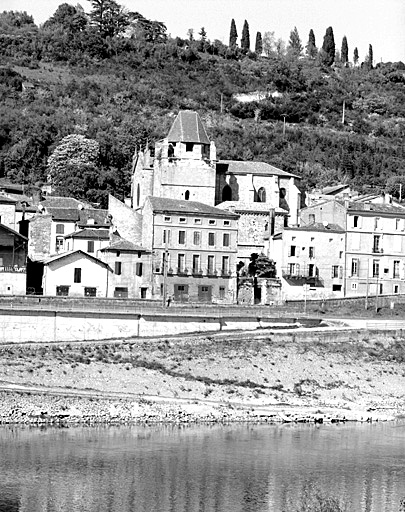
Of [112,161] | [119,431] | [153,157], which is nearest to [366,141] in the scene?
[112,161]

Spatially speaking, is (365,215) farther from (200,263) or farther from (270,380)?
(270,380)

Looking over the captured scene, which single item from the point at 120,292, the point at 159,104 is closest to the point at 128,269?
the point at 120,292

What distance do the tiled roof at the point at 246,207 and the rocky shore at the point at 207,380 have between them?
21495 millimetres

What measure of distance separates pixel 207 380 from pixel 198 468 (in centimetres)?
1352

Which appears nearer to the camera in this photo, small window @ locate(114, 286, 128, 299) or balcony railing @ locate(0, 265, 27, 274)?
balcony railing @ locate(0, 265, 27, 274)

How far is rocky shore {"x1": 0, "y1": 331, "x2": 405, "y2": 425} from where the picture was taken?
4994 centimetres

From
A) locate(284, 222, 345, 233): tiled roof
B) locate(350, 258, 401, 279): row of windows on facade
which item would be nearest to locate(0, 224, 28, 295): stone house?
locate(284, 222, 345, 233): tiled roof

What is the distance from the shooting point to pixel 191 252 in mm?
76062

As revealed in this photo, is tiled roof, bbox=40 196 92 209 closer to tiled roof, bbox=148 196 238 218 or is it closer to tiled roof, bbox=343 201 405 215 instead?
tiled roof, bbox=148 196 238 218

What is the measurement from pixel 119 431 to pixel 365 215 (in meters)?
36.6

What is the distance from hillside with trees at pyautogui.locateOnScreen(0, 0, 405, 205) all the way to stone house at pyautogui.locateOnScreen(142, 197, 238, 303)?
2728 cm

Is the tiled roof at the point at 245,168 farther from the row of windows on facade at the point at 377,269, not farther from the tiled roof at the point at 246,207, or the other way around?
the row of windows on facade at the point at 377,269

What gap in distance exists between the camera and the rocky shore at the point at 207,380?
4994 centimetres

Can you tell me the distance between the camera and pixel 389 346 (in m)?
64.1
